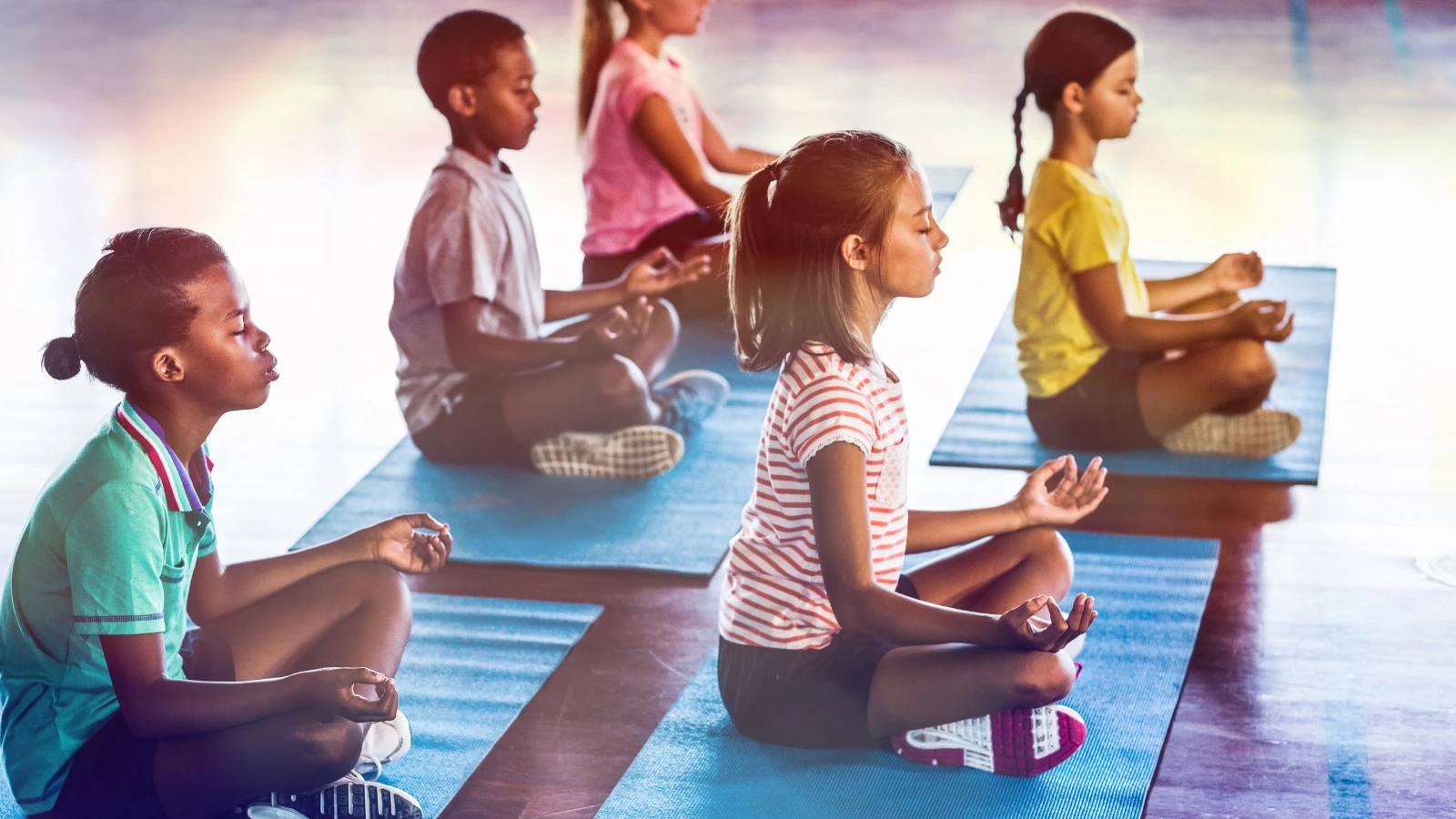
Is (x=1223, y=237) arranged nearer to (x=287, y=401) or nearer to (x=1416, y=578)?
(x=1416, y=578)

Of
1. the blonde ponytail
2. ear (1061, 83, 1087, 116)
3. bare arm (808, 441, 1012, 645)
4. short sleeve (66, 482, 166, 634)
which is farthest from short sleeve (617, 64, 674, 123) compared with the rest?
short sleeve (66, 482, 166, 634)

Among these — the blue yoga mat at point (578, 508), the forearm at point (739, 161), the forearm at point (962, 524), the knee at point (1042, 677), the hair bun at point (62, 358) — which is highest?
the hair bun at point (62, 358)

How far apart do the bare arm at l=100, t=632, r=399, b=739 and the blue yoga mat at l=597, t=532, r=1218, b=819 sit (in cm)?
40

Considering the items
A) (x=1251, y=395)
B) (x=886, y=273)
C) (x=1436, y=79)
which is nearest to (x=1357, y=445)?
(x=1251, y=395)

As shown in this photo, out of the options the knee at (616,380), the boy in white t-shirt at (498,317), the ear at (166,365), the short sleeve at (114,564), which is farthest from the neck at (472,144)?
the short sleeve at (114,564)

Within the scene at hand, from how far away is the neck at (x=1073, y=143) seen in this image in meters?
2.85

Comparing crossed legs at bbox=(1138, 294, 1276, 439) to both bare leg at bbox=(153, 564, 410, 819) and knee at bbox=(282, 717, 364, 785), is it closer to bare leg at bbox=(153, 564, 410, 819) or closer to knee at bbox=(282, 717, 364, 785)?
bare leg at bbox=(153, 564, 410, 819)

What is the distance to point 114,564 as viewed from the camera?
1.61 m

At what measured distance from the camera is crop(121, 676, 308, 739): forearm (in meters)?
1.61

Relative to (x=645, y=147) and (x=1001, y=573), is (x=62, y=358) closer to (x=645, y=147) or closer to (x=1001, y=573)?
(x=1001, y=573)

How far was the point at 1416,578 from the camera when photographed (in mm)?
2473

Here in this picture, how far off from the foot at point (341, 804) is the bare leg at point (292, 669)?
0.03 meters

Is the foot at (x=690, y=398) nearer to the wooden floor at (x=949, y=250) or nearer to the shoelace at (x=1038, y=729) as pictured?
the wooden floor at (x=949, y=250)

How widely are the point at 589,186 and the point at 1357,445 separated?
1.66 metres
